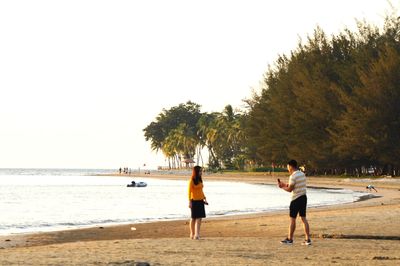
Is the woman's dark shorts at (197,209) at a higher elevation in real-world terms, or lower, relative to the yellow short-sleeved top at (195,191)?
lower

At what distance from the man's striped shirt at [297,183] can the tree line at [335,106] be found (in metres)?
69.2

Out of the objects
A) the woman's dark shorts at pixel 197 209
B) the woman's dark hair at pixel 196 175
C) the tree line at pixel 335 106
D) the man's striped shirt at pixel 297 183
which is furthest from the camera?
the tree line at pixel 335 106

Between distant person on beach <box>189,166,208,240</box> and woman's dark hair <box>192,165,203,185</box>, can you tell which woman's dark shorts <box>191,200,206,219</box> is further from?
woman's dark hair <box>192,165,203,185</box>

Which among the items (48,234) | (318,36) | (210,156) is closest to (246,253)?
(48,234)

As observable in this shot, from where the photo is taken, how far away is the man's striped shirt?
18406 millimetres

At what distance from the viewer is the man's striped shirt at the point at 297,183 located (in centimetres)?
1841

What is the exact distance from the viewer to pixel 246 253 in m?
16.9

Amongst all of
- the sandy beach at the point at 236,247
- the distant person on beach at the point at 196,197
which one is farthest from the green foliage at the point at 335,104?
the distant person on beach at the point at 196,197

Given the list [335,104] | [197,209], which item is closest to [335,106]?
[335,104]

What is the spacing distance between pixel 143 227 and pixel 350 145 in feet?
204

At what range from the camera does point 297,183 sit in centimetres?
1845

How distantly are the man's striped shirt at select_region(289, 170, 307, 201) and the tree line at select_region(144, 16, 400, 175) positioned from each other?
2725 inches

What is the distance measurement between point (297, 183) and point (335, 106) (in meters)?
80.3

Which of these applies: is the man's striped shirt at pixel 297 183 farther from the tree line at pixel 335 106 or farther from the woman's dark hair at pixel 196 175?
the tree line at pixel 335 106
